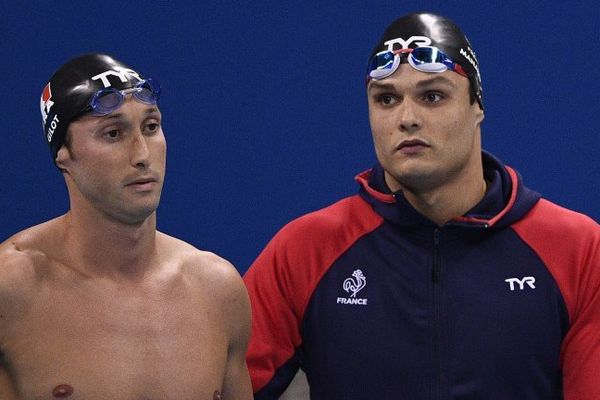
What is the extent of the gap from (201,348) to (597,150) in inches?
58.5

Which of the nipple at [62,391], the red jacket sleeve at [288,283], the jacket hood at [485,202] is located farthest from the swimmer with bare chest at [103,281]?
the jacket hood at [485,202]

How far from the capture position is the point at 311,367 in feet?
9.34

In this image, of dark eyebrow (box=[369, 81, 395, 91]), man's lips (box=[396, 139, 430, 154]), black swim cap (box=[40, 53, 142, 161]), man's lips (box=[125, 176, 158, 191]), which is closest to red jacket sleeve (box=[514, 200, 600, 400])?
man's lips (box=[396, 139, 430, 154])

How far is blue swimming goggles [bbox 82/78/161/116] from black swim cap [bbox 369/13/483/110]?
469 mm

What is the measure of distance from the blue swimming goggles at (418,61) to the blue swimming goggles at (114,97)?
0.45 metres

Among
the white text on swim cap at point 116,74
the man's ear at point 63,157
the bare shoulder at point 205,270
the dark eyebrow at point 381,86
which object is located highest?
the white text on swim cap at point 116,74

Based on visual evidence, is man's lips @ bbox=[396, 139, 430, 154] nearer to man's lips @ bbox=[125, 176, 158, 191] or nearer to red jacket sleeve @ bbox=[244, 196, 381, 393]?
red jacket sleeve @ bbox=[244, 196, 381, 393]

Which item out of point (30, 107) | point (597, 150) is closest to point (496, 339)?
point (597, 150)

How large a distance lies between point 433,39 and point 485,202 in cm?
33

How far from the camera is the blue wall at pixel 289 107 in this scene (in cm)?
363

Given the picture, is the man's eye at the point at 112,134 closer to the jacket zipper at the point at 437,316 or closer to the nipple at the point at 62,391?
the nipple at the point at 62,391

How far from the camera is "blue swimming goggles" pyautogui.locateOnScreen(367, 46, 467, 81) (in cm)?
273

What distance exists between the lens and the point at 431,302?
276 centimetres

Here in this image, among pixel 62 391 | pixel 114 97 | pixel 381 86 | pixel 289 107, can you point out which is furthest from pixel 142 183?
pixel 289 107
